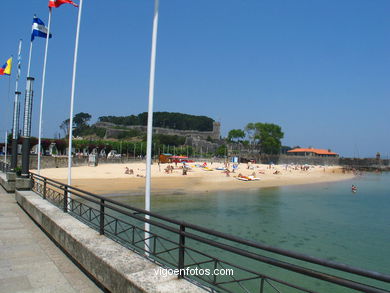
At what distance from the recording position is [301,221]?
767 inches

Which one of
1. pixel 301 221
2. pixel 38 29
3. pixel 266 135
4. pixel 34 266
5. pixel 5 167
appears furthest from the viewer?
pixel 266 135

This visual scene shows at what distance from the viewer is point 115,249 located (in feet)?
16.4

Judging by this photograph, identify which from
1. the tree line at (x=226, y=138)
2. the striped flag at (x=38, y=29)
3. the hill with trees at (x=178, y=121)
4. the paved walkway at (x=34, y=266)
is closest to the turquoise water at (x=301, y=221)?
the paved walkway at (x=34, y=266)

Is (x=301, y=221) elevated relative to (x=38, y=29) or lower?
lower

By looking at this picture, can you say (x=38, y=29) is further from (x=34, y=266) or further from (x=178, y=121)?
(x=178, y=121)

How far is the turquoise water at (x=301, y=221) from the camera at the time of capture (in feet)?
44.0

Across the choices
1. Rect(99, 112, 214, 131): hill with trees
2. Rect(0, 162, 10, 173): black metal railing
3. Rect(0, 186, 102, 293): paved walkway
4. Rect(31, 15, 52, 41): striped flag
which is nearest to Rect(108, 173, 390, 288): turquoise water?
Rect(0, 162, 10, 173): black metal railing

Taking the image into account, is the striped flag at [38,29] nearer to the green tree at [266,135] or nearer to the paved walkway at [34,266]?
the paved walkway at [34,266]

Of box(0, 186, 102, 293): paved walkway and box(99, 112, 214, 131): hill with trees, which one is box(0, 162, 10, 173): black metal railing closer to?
box(0, 186, 102, 293): paved walkway

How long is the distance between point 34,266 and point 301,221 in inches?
654

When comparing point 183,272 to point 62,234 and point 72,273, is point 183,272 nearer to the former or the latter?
point 72,273

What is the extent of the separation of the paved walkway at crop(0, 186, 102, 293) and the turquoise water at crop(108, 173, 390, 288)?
369 inches

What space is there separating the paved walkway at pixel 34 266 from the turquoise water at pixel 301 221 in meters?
9.37

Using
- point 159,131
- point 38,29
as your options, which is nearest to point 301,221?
point 38,29
